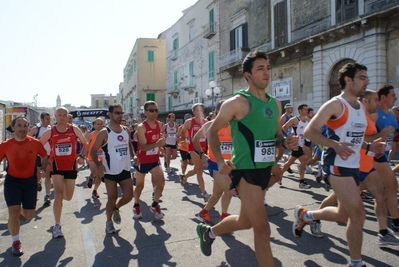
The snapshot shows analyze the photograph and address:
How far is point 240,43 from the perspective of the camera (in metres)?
25.0

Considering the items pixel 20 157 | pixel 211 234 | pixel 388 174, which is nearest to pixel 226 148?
pixel 211 234

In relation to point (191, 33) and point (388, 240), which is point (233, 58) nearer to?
point (191, 33)

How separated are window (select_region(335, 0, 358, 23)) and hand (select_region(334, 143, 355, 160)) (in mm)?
15029

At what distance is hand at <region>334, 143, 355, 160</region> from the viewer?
314 cm

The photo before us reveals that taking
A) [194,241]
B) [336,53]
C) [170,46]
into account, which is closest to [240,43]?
[336,53]

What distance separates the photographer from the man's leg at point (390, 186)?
4383 millimetres

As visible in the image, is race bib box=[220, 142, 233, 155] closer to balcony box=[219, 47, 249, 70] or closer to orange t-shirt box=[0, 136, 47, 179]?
orange t-shirt box=[0, 136, 47, 179]

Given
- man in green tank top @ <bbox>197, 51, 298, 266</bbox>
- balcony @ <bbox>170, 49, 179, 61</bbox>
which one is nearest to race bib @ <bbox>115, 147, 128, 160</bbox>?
man in green tank top @ <bbox>197, 51, 298, 266</bbox>

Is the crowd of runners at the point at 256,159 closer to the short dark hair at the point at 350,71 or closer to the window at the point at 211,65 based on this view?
the short dark hair at the point at 350,71

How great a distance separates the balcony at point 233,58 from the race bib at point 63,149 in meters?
19.5

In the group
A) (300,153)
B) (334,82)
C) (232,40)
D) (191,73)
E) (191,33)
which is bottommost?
(300,153)

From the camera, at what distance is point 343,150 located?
316 centimetres

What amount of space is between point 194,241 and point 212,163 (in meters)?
1.21

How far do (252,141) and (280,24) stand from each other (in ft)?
62.8
